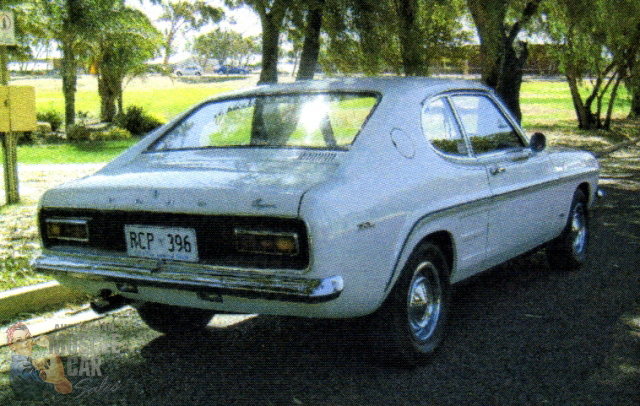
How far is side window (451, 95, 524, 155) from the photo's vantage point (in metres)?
4.70

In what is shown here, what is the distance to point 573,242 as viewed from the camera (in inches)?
242

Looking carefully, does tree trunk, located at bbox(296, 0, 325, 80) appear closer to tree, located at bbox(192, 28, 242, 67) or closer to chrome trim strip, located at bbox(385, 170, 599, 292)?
chrome trim strip, located at bbox(385, 170, 599, 292)

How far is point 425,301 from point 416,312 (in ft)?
0.30

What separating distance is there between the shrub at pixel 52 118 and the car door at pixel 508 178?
59.8 feet

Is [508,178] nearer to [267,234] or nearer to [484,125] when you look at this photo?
[484,125]

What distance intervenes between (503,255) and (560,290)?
974 millimetres

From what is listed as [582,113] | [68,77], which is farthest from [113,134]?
[582,113]

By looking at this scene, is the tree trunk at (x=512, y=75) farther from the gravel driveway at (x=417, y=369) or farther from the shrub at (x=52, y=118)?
the shrub at (x=52, y=118)

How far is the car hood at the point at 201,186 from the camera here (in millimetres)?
3340

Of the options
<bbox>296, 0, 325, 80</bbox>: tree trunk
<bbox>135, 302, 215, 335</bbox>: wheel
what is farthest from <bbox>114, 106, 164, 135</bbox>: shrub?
<bbox>135, 302, 215, 335</bbox>: wheel

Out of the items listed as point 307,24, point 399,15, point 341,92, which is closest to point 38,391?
point 341,92

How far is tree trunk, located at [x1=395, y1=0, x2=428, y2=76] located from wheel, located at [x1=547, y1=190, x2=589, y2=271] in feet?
12.0

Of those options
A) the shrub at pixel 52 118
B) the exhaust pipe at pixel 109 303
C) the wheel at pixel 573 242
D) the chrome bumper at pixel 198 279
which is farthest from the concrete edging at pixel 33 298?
the shrub at pixel 52 118

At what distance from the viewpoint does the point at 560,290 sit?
5.62m
